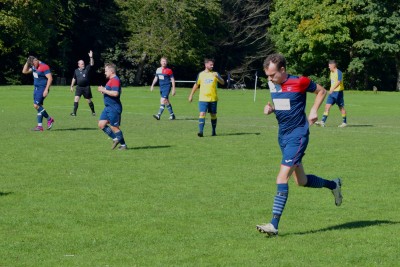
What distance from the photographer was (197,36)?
255ft

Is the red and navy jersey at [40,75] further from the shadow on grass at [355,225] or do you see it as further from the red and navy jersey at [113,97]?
the shadow on grass at [355,225]

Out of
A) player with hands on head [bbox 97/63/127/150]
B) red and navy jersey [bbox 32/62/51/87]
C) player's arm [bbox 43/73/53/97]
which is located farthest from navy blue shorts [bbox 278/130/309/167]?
red and navy jersey [bbox 32/62/51/87]

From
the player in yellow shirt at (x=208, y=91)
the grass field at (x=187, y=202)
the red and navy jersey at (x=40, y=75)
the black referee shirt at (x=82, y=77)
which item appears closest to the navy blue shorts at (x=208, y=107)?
the player in yellow shirt at (x=208, y=91)

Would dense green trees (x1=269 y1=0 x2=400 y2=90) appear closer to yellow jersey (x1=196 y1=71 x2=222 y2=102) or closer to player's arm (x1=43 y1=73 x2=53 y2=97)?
yellow jersey (x1=196 y1=71 x2=222 y2=102)

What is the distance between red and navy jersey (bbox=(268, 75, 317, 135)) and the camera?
33.1 feet

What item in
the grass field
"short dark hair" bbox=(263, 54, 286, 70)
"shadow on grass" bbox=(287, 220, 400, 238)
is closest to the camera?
the grass field

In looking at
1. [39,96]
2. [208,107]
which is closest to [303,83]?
[208,107]

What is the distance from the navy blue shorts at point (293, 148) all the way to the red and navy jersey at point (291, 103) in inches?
4.1

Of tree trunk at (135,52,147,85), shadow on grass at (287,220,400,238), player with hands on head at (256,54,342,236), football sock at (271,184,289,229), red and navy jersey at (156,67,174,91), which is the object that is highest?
player with hands on head at (256,54,342,236)

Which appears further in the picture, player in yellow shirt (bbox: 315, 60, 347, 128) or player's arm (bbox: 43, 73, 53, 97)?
player in yellow shirt (bbox: 315, 60, 347, 128)

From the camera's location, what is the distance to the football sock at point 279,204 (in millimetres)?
9633

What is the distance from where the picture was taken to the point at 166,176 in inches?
586

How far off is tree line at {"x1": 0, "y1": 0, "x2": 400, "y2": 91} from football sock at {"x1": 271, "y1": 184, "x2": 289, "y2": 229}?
5918cm

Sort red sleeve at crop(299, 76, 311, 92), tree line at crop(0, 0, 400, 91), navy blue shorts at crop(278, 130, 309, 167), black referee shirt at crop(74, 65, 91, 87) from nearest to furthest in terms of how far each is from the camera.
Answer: navy blue shorts at crop(278, 130, 309, 167)
red sleeve at crop(299, 76, 311, 92)
black referee shirt at crop(74, 65, 91, 87)
tree line at crop(0, 0, 400, 91)
